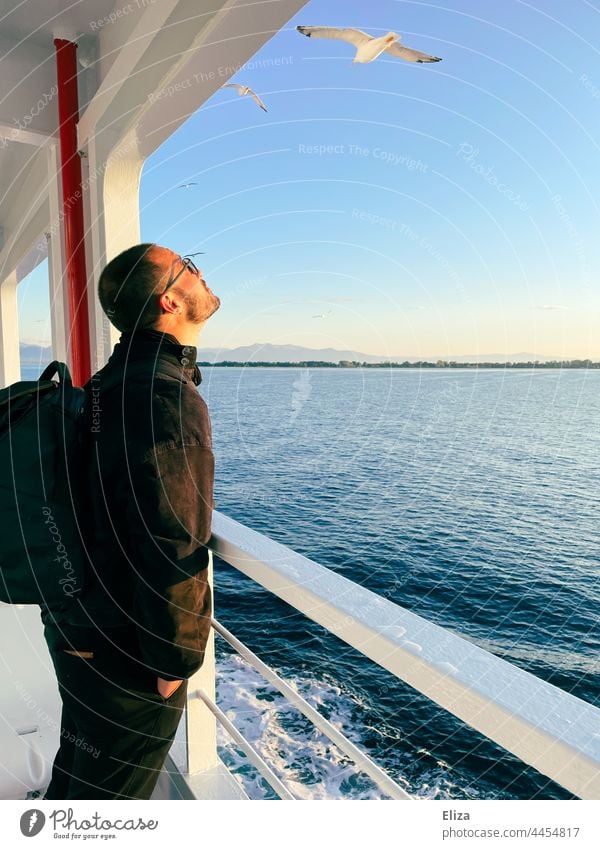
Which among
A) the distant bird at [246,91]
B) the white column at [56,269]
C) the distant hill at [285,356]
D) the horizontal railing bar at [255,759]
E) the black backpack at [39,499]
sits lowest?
the horizontal railing bar at [255,759]

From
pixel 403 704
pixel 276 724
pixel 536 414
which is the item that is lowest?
pixel 403 704

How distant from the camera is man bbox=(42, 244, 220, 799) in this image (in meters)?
0.60

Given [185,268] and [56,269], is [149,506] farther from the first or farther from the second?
[56,269]

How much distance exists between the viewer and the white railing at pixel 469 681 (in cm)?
35

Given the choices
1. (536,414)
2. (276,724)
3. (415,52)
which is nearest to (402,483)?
(536,414)

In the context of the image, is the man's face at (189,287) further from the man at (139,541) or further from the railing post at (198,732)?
the railing post at (198,732)

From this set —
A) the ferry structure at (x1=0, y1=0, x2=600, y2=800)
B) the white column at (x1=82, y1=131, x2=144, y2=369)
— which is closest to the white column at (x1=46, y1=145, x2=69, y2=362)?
the ferry structure at (x1=0, y1=0, x2=600, y2=800)


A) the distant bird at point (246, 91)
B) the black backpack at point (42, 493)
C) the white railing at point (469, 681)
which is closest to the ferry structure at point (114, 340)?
the white railing at point (469, 681)

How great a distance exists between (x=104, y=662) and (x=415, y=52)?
1.84 m

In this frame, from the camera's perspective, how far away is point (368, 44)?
170 centimetres

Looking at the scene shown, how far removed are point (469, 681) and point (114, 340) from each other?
3.98ft

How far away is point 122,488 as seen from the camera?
62 centimetres

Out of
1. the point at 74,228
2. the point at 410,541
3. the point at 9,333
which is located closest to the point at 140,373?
the point at 74,228
